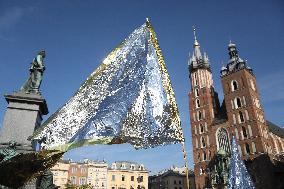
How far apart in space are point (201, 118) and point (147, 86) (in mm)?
54578

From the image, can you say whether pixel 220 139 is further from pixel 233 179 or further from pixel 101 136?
pixel 101 136

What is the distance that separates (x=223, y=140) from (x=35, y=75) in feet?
160

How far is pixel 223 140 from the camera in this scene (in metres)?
53.7

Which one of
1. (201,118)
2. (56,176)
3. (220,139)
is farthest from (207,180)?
(56,176)

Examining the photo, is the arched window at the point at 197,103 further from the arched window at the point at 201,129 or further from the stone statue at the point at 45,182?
the stone statue at the point at 45,182

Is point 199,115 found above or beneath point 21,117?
above

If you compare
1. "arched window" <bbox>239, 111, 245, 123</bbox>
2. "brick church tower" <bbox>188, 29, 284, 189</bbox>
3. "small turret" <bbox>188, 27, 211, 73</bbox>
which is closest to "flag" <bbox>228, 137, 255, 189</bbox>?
"brick church tower" <bbox>188, 29, 284, 189</bbox>

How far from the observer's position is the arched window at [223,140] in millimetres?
52750

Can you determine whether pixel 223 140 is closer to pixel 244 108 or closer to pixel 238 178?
pixel 244 108

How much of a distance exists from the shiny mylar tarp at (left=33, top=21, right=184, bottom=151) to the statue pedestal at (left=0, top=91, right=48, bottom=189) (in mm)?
2750

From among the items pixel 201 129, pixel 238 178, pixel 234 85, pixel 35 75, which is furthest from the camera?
pixel 201 129

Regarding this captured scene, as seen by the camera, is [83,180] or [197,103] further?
[197,103]

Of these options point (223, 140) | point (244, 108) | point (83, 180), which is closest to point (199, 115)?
point (223, 140)

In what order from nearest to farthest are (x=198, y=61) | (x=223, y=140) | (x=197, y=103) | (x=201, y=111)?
(x=223, y=140), (x=201, y=111), (x=197, y=103), (x=198, y=61)
